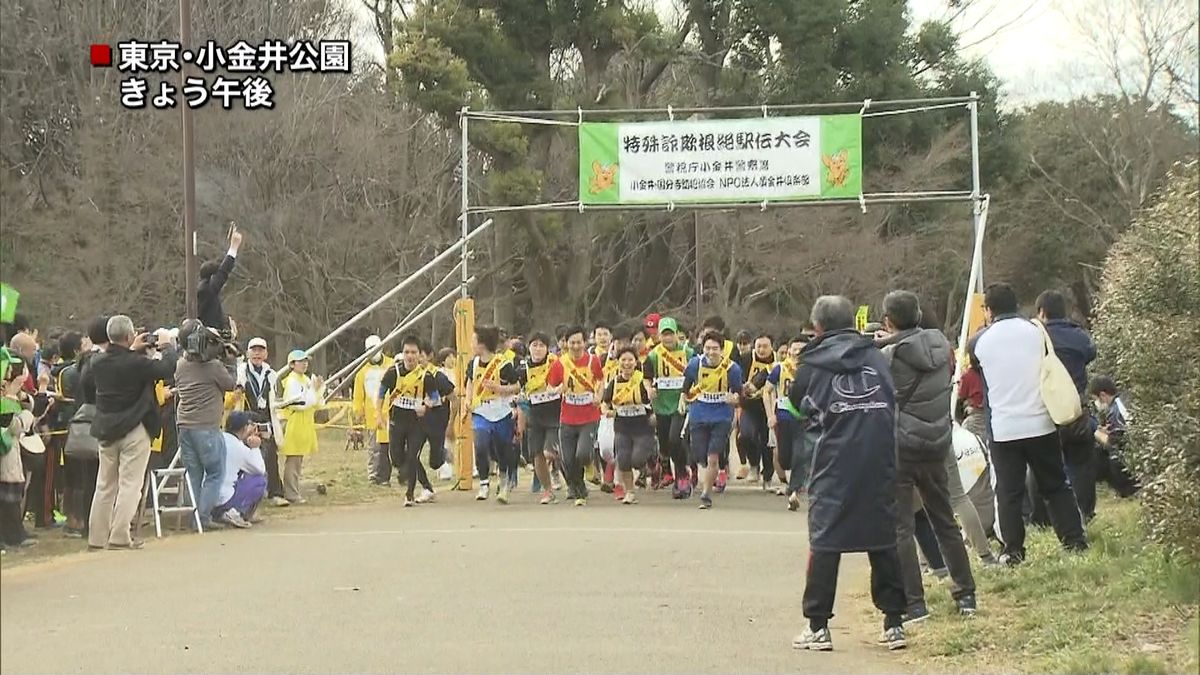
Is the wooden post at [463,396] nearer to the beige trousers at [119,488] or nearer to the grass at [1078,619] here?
the beige trousers at [119,488]

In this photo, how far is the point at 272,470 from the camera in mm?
15984

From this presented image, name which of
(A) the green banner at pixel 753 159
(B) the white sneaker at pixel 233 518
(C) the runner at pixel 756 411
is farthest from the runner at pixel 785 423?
(B) the white sneaker at pixel 233 518

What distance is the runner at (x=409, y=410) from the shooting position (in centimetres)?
1541

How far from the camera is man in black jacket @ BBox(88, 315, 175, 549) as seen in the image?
11.5 metres

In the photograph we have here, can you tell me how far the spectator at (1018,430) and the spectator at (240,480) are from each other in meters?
7.30

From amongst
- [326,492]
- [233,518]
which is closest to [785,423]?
[326,492]

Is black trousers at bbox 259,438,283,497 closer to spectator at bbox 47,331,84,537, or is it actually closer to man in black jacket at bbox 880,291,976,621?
spectator at bbox 47,331,84,537

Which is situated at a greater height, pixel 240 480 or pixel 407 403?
pixel 407 403

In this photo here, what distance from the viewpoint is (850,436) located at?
24.1 ft

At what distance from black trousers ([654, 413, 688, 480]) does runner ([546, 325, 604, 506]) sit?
Result: 972 mm

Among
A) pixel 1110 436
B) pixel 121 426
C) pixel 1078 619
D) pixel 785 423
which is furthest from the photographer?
pixel 785 423

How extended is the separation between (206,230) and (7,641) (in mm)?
Answer: 27769

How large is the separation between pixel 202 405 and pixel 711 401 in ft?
17.4

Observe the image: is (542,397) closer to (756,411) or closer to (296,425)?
(756,411)
